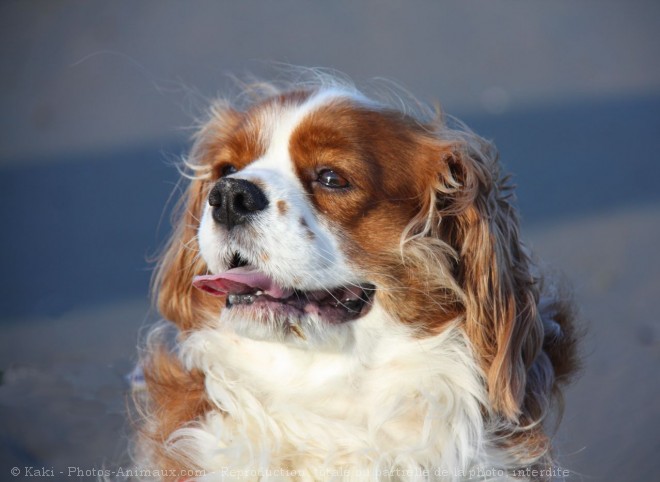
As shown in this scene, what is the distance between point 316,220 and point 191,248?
0.57 metres

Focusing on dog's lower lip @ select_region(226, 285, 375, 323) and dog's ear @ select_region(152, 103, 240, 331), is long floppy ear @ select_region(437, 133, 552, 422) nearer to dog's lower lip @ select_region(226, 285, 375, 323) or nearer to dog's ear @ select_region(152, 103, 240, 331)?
dog's lower lip @ select_region(226, 285, 375, 323)

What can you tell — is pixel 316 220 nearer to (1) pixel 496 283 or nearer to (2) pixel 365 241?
(2) pixel 365 241

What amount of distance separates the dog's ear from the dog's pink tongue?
10.1 inches

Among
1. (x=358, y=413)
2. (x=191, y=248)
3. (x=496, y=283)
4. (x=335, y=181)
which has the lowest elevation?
(x=358, y=413)

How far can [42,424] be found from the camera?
13.1ft

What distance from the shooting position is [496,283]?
2738mm

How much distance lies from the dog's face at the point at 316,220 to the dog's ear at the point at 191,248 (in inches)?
11.6

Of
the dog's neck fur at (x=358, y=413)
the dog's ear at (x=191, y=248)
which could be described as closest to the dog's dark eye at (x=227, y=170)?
the dog's ear at (x=191, y=248)

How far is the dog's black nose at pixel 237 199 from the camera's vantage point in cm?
261

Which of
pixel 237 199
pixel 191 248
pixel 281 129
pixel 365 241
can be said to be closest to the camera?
pixel 237 199

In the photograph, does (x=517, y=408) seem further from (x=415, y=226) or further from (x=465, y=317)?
(x=415, y=226)

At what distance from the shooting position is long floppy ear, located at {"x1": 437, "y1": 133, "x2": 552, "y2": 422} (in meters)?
2.69

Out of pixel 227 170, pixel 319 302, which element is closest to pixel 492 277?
pixel 319 302

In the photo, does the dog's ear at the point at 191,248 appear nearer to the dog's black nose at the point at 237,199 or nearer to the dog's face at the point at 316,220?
the dog's face at the point at 316,220
